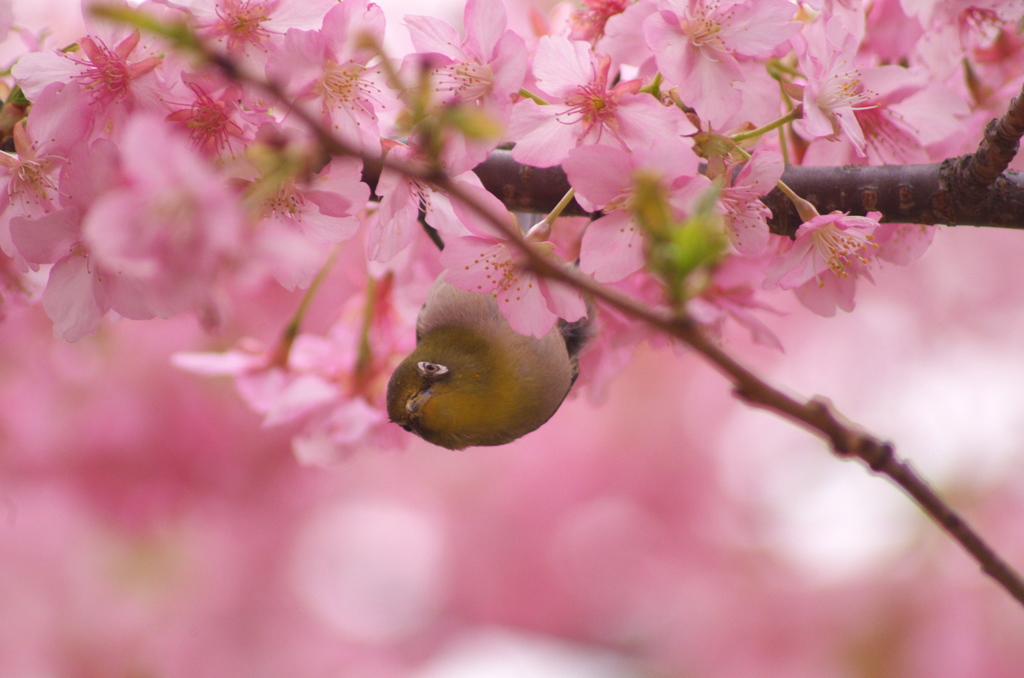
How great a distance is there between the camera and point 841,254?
3.46ft

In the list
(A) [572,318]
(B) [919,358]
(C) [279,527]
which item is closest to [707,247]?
(A) [572,318]

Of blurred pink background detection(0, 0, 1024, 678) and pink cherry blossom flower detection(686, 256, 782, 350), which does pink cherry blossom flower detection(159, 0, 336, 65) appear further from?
blurred pink background detection(0, 0, 1024, 678)

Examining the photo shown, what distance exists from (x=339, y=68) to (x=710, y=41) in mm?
459

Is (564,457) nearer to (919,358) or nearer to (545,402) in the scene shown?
(919,358)

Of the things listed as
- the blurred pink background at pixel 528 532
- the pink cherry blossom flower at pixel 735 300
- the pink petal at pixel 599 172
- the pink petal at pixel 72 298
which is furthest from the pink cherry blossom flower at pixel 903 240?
the blurred pink background at pixel 528 532

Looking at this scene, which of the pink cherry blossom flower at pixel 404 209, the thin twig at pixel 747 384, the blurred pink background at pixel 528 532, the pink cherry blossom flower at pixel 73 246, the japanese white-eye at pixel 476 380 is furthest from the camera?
the blurred pink background at pixel 528 532

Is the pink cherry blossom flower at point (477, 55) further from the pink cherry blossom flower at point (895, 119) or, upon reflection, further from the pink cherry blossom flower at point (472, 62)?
the pink cherry blossom flower at point (895, 119)

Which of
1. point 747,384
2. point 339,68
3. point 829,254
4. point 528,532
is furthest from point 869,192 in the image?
point 528,532

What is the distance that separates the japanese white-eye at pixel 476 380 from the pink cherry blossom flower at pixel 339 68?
36 cm

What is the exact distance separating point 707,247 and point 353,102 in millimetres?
637

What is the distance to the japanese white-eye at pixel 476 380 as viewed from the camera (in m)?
1.22

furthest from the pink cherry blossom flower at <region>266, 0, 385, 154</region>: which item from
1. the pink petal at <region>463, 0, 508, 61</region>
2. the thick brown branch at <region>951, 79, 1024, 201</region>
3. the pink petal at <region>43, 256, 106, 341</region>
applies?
the thick brown branch at <region>951, 79, 1024, 201</region>

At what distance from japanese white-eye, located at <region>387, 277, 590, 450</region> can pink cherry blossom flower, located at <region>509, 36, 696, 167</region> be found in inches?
13.9

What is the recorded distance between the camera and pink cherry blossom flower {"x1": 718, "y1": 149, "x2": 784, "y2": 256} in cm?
94
